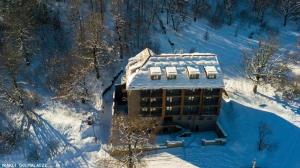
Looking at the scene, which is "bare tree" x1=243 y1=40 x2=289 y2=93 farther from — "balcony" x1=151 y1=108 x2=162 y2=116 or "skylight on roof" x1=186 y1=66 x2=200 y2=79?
"balcony" x1=151 y1=108 x2=162 y2=116

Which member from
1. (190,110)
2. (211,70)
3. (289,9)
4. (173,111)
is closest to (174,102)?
(173,111)

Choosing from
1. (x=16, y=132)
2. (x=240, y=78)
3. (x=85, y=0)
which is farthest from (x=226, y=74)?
(x=16, y=132)

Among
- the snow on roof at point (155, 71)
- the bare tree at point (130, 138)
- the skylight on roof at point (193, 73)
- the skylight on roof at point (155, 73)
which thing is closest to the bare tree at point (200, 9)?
the skylight on roof at point (193, 73)

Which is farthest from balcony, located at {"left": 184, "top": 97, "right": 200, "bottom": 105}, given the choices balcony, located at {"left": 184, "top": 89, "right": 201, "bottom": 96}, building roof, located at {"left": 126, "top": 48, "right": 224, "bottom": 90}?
building roof, located at {"left": 126, "top": 48, "right": 224, "bottom": 90}

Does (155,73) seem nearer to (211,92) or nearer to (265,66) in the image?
(211,92)

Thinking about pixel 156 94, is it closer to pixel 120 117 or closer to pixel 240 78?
pixel 120 117

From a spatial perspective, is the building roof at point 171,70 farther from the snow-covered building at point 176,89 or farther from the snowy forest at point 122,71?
the snowy forest at point 122,71
